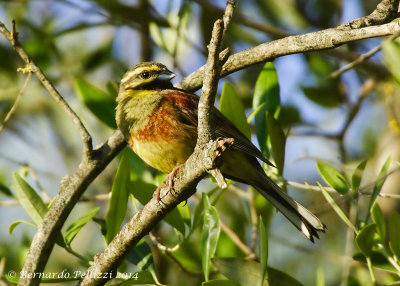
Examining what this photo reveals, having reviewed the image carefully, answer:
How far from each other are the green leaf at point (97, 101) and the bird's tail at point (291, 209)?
1.25 m

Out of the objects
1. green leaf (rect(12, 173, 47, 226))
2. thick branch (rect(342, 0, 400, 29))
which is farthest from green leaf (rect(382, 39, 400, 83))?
green leaf (rect(12, 173, 47, 226))

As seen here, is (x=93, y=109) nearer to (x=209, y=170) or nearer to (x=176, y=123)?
(x=176, y=123)

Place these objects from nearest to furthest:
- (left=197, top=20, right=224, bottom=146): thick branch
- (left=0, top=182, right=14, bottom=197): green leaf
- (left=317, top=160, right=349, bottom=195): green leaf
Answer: (left=197, top=20, right=224, bottom=146): thick branch < (left=317, top=160, right=349, bottom=195): green leaf < (left=0, top=182, right=14, bottom=197): green leaf

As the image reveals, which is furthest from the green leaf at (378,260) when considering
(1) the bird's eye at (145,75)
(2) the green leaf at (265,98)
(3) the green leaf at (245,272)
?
(1) the bird's eye at (145,75)

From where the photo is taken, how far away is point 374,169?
18.7 ft

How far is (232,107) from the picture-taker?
13.4 ft

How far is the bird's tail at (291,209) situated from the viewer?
3.95 m

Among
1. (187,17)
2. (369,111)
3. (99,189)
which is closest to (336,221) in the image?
(369,111)

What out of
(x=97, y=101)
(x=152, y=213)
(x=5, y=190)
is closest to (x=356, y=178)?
(x=152, y=213)

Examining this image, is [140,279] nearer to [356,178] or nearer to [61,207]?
[61,207]

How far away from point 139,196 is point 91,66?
9.14 ft

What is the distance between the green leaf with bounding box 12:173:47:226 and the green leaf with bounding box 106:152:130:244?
0.53 metres

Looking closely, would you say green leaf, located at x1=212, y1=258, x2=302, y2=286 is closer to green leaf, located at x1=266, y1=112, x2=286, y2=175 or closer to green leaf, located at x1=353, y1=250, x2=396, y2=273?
green leaf, located at x1=353, y1=250, x2=396, y2=273

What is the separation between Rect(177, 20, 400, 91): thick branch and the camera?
2.93 metres
